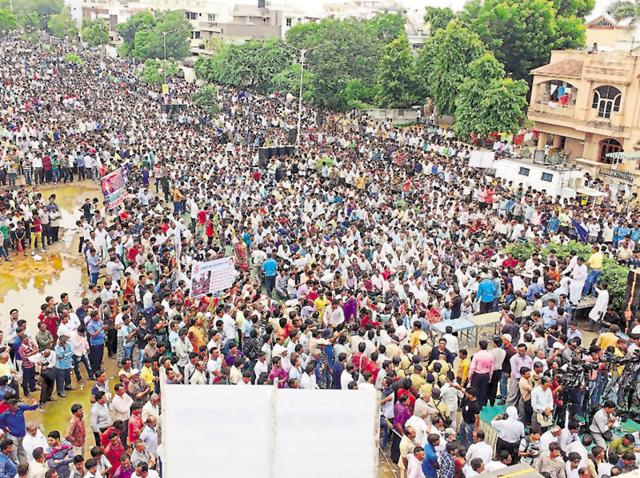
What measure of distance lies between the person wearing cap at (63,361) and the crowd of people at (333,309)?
0.03 meters

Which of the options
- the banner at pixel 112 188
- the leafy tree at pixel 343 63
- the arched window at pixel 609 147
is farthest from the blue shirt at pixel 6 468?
the leafy tree at pixel 343 63

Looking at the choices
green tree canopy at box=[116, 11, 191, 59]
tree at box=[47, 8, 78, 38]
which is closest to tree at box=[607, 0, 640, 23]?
green tree canopy at box=[116, 11, 191, 59]

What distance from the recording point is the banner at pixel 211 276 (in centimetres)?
1152

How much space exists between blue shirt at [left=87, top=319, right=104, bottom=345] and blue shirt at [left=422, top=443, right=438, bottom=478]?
17.9 ft

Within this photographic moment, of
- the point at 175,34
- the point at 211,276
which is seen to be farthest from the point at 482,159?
the point at 175,34

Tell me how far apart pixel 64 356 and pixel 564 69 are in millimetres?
28189

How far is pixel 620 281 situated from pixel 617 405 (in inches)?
172

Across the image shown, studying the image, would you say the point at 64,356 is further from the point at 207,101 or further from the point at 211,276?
the point at 207,101

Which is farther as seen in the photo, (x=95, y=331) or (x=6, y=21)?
(x=6, y=21)

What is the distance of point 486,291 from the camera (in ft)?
41.4

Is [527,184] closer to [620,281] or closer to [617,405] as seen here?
[620,281]

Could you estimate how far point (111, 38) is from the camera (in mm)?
85312

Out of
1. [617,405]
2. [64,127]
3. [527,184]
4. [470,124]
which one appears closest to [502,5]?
[470,124]

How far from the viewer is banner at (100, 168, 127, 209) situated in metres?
16.1
